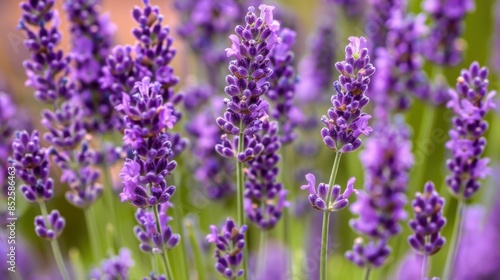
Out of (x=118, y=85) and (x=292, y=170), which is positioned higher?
(x=118, y=85)

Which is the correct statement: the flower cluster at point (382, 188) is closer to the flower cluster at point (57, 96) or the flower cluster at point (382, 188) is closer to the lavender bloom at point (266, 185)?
the lavender bloom at point (266, 185)

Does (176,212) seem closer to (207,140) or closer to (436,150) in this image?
(207,140)

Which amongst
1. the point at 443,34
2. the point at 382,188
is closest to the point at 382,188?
the point at 382,188

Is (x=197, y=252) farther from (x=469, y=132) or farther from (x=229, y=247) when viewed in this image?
(x=469, y=132)

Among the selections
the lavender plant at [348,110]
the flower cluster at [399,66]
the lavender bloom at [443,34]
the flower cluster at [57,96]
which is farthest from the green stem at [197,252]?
the lavender bloom at [443,34]

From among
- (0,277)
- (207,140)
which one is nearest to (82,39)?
(207,140)
